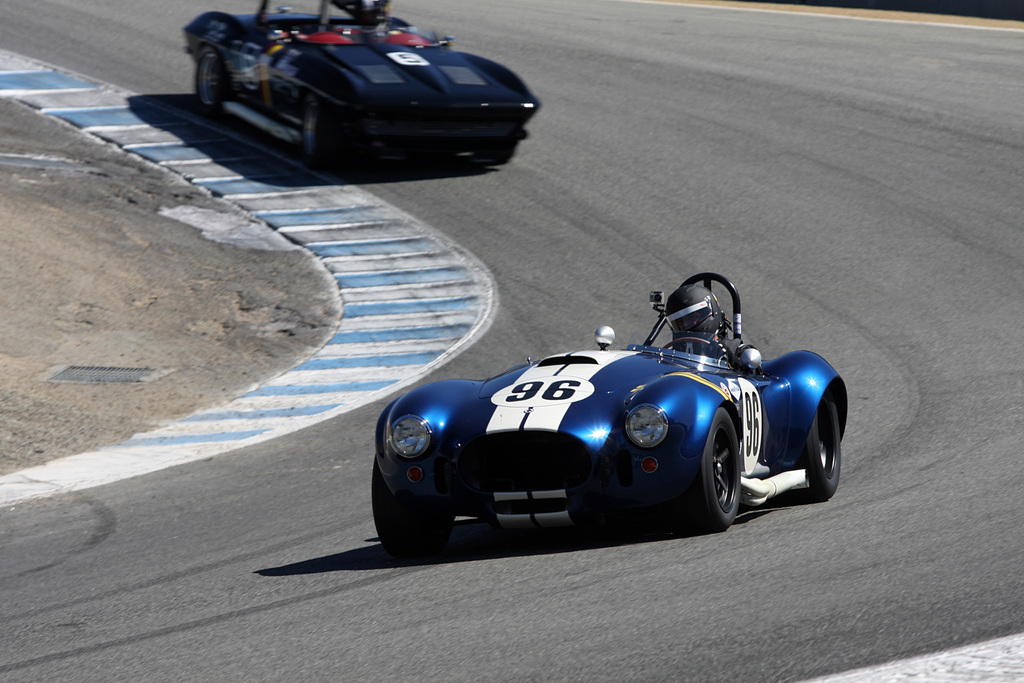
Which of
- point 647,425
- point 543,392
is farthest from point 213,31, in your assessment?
point 647,425

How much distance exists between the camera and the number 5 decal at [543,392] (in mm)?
5617

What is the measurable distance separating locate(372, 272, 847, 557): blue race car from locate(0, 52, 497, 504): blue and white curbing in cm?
311

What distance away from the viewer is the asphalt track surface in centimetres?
438

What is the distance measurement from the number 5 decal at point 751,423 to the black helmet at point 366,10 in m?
Answer: 10.3

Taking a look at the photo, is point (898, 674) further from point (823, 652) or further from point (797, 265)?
point (797, 265)

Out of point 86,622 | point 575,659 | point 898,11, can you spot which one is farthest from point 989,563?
point 898,11

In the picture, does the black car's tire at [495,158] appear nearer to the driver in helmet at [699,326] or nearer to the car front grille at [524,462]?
the driver in helmet at [699,326]

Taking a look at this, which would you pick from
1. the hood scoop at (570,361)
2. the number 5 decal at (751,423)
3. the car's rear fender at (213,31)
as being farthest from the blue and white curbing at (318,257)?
the number 5 decal at (751,423)

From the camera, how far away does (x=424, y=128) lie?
14.2 m

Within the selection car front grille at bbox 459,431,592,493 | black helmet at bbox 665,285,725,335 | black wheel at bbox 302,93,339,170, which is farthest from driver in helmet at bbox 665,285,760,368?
black wheel at bbox 302,93,339,170

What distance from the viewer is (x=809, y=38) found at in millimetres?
22109

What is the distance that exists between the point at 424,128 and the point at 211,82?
4.00 m

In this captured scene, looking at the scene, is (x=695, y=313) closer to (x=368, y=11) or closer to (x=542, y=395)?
(x=542, y=395)

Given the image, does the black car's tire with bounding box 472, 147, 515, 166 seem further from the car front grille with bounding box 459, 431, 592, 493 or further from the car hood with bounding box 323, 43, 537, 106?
the car front grille with bounding box 459, 431, 592, 493
